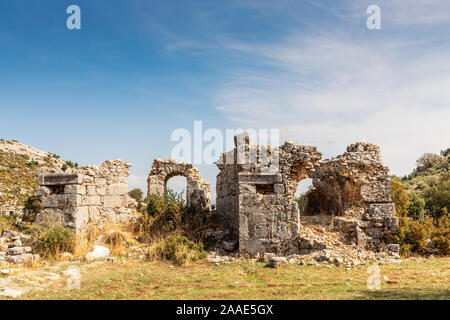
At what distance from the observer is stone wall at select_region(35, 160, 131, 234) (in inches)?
445

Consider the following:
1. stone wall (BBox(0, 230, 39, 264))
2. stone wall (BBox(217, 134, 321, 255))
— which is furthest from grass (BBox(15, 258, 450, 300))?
stone wall (BBox(0, 230, 39, 264))

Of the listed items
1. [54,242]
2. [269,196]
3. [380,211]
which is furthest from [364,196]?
[54,242]

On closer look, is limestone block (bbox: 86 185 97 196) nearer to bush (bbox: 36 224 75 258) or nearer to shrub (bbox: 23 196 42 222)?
bush (bbox: 36 224 75 258)

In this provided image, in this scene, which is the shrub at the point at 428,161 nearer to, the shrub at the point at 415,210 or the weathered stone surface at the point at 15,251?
the shrub at the point at 415,210

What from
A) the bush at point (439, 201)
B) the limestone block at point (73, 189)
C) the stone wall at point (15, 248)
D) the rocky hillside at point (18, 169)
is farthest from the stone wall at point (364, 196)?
the rocky hillside at point (18, 169)

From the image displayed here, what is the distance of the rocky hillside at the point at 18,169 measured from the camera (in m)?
23.8

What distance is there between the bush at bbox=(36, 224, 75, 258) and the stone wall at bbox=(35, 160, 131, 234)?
2.18ft

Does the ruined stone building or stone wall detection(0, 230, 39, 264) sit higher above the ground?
the ruined stone building

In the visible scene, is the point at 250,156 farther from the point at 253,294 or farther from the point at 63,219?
the point at 63,219

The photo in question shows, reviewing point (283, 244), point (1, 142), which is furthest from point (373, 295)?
point (1, 142)

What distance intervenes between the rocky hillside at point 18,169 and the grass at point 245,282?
14434mm

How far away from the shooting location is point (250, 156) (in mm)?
10812
